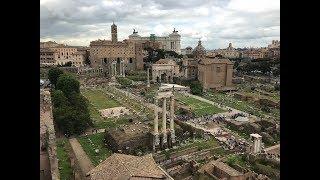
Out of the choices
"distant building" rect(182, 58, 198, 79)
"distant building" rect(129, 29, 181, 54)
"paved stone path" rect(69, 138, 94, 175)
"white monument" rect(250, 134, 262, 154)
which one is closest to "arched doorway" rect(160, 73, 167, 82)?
"distant building" rect(182, 58, 198, 79)

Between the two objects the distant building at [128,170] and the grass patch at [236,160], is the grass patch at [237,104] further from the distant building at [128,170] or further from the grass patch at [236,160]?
the distant building at [128,170]

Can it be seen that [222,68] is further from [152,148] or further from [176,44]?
[176,44]

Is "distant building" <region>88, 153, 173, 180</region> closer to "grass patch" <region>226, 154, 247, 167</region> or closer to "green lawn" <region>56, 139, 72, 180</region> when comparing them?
"green lawn" <region>56, 139, 72, 180</region>

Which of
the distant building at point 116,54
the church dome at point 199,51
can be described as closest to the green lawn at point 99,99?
the distant building at point 116,54

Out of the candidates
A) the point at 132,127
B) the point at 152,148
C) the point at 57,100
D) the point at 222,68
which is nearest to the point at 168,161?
the point at 152,148

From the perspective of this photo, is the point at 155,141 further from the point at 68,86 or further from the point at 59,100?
the point at 68,86

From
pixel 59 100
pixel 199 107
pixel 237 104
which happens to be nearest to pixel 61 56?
pixel 59 100

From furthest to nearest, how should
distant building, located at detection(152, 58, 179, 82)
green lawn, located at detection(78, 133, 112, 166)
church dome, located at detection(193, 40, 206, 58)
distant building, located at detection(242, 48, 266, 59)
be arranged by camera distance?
distant building, located at detection(242, 48, 266, 59), church dome, located at detection(193, 40, 206, 58), distant building, located at detection(152, 58, 179, 82), green lawn, located at detection(78, 133, 112, 166)
